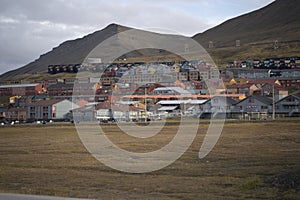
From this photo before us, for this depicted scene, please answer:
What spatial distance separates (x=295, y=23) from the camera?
184m

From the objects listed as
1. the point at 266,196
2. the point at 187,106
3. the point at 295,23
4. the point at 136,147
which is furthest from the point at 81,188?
the point at 295,23

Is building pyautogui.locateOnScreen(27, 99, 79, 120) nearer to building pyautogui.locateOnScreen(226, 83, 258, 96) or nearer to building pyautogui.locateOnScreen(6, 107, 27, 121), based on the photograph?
building pyautogui.locateOnScreen(6, 107, 27, 121)

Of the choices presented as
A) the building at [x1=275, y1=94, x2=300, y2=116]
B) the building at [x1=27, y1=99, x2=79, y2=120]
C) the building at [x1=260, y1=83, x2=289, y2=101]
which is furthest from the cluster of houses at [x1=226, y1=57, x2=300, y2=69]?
the building at [x1=27, y1=99, x2=79, y2=120]

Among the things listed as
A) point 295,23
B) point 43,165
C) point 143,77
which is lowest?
point 43,165

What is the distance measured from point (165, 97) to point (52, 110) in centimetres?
1952

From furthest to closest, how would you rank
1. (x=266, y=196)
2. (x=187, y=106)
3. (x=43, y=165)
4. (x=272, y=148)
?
(x=187, y=106)
(x=272, y=148)
(x=43, y=165)
(x=266, y=196)

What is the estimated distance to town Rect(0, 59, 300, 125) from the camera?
60.4 metres

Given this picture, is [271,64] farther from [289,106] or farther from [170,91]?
[289,106]

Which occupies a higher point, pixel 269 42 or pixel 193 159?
pixel 269 42

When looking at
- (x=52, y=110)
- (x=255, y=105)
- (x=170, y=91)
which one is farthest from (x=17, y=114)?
(x=255, y=105)

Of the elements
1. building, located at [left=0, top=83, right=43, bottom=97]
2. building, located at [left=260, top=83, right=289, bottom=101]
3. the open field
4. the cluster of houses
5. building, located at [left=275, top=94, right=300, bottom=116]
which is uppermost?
the cluster of houses

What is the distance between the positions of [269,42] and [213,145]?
469 feet

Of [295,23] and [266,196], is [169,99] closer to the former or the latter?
[266,196]

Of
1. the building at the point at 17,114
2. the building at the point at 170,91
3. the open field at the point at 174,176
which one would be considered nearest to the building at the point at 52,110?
the building at the point at 17,114
